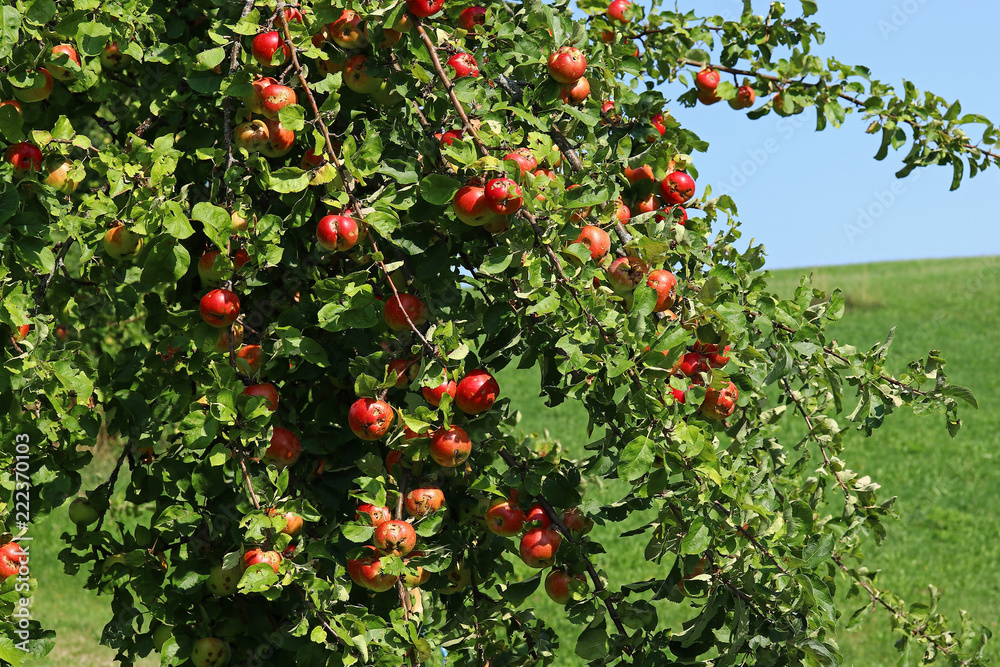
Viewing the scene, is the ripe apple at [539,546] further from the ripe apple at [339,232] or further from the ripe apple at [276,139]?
the ripe apple at [276,139]

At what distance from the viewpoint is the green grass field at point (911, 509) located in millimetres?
5723

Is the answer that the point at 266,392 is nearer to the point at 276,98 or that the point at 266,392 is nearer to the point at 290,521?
the point at 290,521

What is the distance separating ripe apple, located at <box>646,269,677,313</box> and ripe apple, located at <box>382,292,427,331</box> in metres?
0.46

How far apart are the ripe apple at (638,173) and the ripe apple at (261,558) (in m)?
1.23

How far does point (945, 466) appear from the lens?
9516mm

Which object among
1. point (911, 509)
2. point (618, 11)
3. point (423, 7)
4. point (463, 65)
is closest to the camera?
point (423, 7)

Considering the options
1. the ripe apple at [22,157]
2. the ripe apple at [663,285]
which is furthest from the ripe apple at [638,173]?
the ripe apple at [22,157]

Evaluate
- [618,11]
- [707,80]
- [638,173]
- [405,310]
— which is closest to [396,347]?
[405,310]

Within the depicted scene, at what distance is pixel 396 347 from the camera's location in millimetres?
1735

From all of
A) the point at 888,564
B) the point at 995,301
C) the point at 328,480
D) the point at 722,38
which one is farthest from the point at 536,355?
the point at 995,301

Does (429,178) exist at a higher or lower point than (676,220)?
lower

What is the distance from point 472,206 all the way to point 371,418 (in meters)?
0.46

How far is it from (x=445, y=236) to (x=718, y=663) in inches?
40.1

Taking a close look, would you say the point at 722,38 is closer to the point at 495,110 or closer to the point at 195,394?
the point at 495,110
